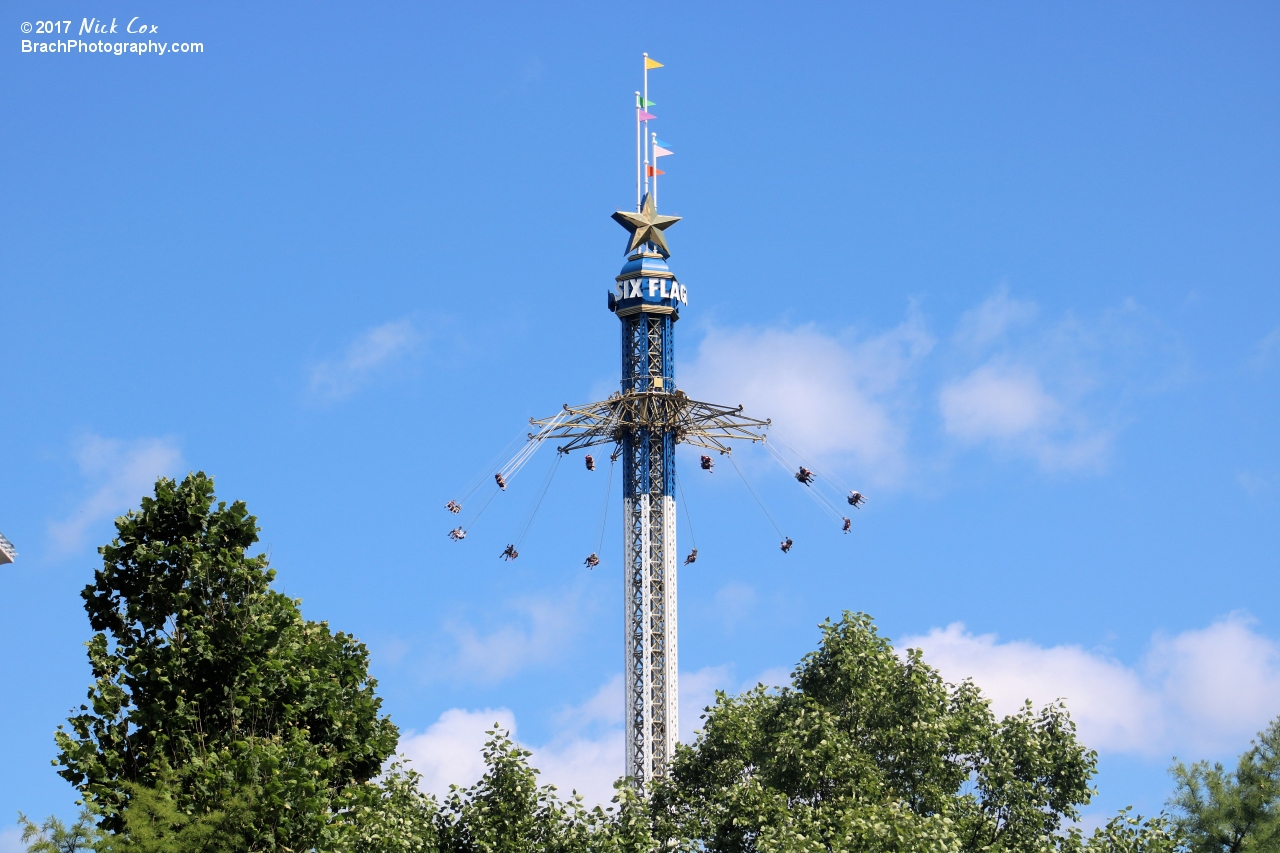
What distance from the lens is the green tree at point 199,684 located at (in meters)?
48.5

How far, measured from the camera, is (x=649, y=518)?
11369 cm

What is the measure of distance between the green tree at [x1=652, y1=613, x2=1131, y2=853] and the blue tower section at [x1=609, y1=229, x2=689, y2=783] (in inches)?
1823

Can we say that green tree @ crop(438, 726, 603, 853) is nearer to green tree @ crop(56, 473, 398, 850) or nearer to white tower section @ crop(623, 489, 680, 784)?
green tree @ crop(56, 473, 398, 850)

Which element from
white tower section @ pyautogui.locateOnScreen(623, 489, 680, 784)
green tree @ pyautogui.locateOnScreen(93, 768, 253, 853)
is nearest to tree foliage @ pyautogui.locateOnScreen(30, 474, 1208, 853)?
green tree @ pyautogui.locateOnScreen(93, 768, 253, 853)

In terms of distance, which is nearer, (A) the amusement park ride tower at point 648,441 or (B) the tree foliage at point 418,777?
(B) the tree foliage at point 418,777

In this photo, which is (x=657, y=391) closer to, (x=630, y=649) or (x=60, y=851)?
(x=630, y=649)

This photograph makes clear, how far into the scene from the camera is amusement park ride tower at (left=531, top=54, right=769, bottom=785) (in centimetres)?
10994

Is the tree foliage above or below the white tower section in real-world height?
below

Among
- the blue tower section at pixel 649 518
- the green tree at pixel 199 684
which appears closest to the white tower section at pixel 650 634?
the blue tower section at pixel 649 518

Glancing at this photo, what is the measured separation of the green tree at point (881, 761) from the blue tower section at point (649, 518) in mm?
46305

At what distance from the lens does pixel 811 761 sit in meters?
58.4

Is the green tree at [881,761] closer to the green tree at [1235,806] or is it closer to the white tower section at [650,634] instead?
the green tree at [1235,806]

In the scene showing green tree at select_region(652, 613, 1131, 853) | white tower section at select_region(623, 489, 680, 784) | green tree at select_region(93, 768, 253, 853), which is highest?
white tower section at select_region(623, 489, 680, 784)

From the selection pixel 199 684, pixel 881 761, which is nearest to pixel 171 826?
pixel 199 684
